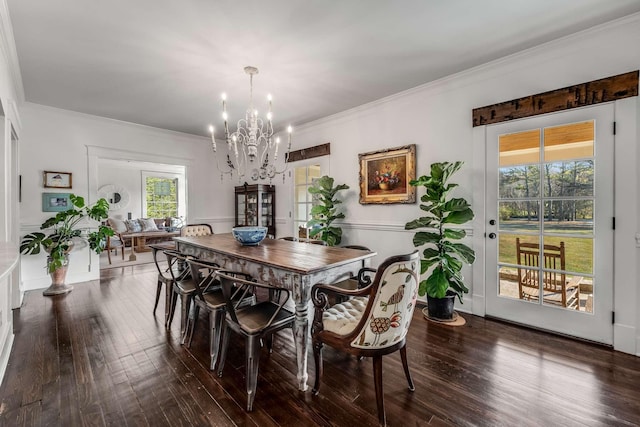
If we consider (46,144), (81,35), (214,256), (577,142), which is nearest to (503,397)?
(577,142)

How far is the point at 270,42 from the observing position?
2.45m

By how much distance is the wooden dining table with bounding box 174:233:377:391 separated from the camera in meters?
1.81

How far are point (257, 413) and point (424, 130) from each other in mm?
3274

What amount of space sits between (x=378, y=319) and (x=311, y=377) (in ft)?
2.61

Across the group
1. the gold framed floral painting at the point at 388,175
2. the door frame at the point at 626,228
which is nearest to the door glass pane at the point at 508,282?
the door frame at the point at 626,228

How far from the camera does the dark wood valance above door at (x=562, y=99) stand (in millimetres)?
2240

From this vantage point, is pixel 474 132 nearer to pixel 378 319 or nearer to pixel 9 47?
pixel 378 319

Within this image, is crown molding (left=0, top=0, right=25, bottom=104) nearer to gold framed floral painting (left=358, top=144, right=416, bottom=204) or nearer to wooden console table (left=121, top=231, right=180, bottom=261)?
gold framed floral painting (left=358, top=144, right=416, bottom=204)

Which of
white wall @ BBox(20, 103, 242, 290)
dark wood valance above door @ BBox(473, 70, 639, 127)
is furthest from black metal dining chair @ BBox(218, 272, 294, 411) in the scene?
white wall @ BBox(20, 103, 242, 290)

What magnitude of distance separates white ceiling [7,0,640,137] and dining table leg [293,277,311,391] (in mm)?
1989

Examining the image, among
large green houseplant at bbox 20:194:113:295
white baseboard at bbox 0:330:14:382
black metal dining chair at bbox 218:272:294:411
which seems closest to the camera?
black metal dining chair at bbox 218:272:294:411

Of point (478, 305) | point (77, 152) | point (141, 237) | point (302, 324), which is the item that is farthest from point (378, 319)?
point (141, 237)

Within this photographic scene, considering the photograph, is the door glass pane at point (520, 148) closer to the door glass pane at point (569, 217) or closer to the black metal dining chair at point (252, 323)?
the door glass pane at point (569, 217)

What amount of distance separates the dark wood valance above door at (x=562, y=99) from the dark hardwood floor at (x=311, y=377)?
81.1 inches
